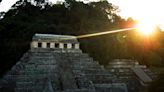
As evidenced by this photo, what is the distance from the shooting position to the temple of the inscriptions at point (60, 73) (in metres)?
19.1

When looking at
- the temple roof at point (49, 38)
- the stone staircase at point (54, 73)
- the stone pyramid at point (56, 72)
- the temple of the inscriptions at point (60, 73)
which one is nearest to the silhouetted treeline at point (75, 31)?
the temple roof at point (49, 38)

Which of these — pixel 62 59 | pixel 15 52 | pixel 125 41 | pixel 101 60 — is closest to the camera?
pixel 62 59

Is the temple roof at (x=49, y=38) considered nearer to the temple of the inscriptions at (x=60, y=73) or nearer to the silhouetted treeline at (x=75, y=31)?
the temple of the inscriptions at (x=60, y=73)

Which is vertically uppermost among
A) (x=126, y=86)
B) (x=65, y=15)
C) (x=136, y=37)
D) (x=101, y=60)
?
(x=65, y=15)

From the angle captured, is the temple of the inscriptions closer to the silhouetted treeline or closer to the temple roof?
the temple roof

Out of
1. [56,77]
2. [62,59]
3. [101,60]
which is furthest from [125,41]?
[56,77]

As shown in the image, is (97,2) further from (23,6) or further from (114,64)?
(114,64)

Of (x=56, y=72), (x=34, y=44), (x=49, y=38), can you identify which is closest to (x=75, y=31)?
(x=49, y=38)

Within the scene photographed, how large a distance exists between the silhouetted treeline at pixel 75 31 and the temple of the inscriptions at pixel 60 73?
2.85m

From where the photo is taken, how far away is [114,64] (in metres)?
24.6

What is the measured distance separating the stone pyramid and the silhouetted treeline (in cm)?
302

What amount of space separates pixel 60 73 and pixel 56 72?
0.30 meters

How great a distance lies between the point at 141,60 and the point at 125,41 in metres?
2.33

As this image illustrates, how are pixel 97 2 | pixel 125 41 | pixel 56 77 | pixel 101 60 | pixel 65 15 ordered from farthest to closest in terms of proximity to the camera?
pixel 97 2, pixel 65 15, pixel 125 41, pixel 101 60, pixel 56 77
